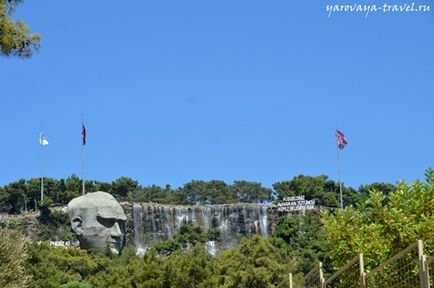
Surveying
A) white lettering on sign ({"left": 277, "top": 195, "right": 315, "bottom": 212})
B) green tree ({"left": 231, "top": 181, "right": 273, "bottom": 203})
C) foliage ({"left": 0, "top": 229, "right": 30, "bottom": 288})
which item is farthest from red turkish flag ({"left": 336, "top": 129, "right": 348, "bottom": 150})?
foliage ({"left": 0, "top": 229, "right": 30, "bottom": 288})

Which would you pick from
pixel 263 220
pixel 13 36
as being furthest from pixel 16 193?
pixel 13 36

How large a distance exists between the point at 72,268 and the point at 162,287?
55.0 feet

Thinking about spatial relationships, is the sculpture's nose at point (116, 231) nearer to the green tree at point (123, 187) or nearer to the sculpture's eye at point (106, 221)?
the sculpture's eye at point (106, 221)

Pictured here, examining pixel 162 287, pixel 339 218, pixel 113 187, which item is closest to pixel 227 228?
pixel 113 187

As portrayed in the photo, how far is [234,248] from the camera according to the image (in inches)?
1694

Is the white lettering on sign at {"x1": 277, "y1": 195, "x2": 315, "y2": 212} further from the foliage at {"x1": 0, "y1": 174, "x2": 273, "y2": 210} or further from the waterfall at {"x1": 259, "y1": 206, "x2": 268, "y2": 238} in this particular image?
the foliage at {"x1": 0, "y1": 174, "x2": 273, "y2": 210}

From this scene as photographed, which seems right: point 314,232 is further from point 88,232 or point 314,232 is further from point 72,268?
point 72,268

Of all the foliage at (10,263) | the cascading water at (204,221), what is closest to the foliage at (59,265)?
the cascading water at (204,221)

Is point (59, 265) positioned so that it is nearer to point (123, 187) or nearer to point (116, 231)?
point (116, 231)

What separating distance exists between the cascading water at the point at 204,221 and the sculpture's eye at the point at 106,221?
525 centimetres

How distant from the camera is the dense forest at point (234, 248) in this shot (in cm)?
1293

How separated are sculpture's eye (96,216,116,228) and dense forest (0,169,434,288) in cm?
302

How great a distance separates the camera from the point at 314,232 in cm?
7119

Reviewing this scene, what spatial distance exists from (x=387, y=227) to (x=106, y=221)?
55.0m
